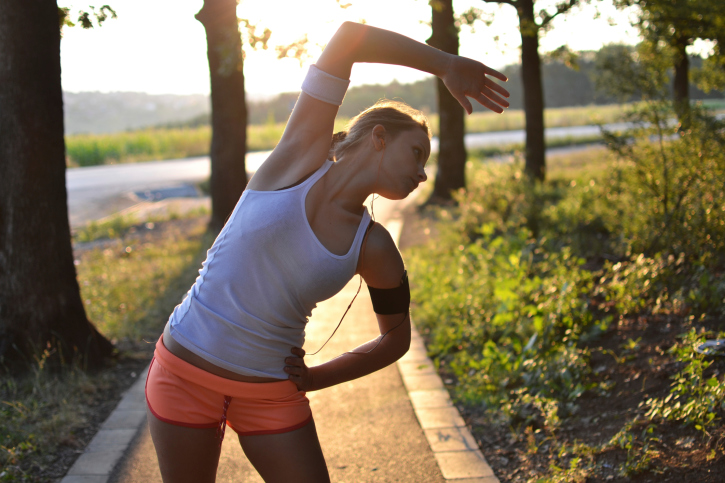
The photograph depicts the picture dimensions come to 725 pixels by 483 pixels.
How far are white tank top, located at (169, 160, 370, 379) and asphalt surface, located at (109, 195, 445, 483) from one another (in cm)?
210

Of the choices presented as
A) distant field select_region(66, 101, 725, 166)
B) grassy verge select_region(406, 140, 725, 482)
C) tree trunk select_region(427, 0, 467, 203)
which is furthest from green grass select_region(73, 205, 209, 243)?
distant field select_region(66, 101, 725, 166)

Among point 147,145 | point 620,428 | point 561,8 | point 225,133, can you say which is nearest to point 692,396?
point 620,428

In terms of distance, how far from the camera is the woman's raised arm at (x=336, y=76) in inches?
78.4

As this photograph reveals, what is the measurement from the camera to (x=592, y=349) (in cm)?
469

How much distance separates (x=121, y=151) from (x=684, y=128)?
35506mm

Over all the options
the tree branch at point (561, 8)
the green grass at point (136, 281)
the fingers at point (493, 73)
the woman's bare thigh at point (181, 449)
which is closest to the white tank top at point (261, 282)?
the woman's bare thigh at point (181, 449)

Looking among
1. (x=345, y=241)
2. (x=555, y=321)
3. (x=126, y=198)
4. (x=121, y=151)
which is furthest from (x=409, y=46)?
(x=121, y=151)

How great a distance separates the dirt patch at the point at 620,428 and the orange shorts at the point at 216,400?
2.00m

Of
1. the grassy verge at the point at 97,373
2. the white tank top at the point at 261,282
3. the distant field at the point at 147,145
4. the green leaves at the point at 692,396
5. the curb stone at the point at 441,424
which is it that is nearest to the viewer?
the white tank top at the point at 261,282

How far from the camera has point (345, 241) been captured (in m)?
1.98

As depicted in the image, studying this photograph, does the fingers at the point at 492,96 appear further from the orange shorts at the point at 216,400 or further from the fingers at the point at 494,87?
the orange shorts at the point at 216,400

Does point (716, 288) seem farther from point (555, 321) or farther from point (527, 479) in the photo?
point (527, 479)

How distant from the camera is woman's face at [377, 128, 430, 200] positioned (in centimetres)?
200

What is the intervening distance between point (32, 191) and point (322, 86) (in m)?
3.83
